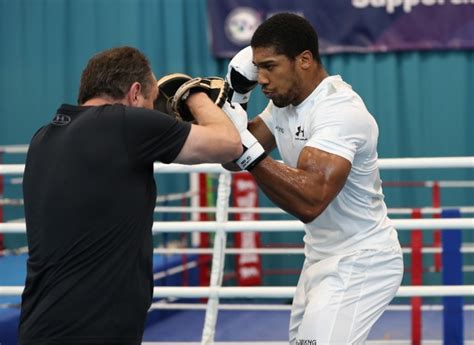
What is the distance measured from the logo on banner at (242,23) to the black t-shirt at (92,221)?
500 cm

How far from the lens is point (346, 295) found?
2.55 metres

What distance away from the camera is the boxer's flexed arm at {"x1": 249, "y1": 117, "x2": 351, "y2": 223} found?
2396mm

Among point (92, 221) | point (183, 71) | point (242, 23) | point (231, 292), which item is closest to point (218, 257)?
point (231, 292)

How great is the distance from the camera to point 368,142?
101 inches

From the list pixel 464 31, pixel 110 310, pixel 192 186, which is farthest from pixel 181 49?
pixel 110 310

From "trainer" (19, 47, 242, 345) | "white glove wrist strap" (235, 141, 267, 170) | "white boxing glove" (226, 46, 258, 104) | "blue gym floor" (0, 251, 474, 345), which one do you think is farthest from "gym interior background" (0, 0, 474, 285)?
"trainer" (19, 47, 242, 345)

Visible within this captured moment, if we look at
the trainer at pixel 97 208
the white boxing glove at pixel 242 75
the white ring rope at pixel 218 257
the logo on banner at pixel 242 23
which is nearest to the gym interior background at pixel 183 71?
the logo on banner at pixel 242 23

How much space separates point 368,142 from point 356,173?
4.1 inches

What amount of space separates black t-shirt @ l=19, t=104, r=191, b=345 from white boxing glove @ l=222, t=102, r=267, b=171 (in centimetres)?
27

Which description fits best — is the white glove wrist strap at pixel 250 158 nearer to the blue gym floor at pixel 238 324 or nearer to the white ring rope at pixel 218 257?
the white ring rope at pixel 218 257

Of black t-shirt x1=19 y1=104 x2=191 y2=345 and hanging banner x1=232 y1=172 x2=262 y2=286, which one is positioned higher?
black t-shirt x1=19 y1=104 x2=191 y2=345

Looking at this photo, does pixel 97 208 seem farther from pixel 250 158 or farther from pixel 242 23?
pixel 242 23

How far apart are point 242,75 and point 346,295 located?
756mm

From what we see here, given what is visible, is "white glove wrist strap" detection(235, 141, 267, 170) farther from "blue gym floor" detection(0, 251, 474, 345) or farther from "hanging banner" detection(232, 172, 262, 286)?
"hanging banner" detection(232, 172, 262, 286)
